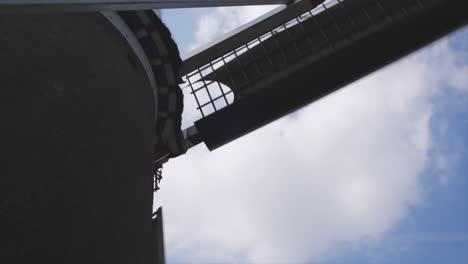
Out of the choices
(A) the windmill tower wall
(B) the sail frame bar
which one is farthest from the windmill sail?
(B) the sail frame bar

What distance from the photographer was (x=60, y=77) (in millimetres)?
4621

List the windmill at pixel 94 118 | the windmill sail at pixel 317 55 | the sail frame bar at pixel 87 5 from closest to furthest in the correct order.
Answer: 1. the sail frame bar at pixel 87 5
2. the windmill at pixel 94 118
3. the windmill sail at pixel 317 55

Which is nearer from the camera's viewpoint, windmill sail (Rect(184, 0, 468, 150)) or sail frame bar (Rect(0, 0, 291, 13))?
sail frame bar (Rect(0, 0, 291, 13))

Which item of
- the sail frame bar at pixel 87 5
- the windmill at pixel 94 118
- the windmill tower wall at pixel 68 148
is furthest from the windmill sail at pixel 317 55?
the sail frame bar at pixel 87 5

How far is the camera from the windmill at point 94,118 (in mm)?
3680

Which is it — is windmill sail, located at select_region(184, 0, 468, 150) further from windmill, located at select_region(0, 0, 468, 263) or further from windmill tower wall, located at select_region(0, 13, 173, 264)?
windmill tower wall, located at select_region(0, 13, 173, 264)

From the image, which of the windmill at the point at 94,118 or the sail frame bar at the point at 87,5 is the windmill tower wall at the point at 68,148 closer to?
the windmill at the point at 94,118

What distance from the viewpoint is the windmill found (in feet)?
12.1

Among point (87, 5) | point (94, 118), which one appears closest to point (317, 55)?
point (94, 118)

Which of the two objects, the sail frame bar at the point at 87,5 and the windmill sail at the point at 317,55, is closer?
the sail frame bar at the point at 87,5

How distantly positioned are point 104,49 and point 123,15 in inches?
45.4

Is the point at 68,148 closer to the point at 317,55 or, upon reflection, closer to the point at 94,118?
the point at 94,118

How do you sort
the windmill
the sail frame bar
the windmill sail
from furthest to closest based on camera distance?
the windmill sail
the windmill
the sail frame bar

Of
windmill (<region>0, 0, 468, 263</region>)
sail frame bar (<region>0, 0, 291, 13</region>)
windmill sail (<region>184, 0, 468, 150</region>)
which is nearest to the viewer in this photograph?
sail frame bar (<region>0, 0, 291, 13</region>)
